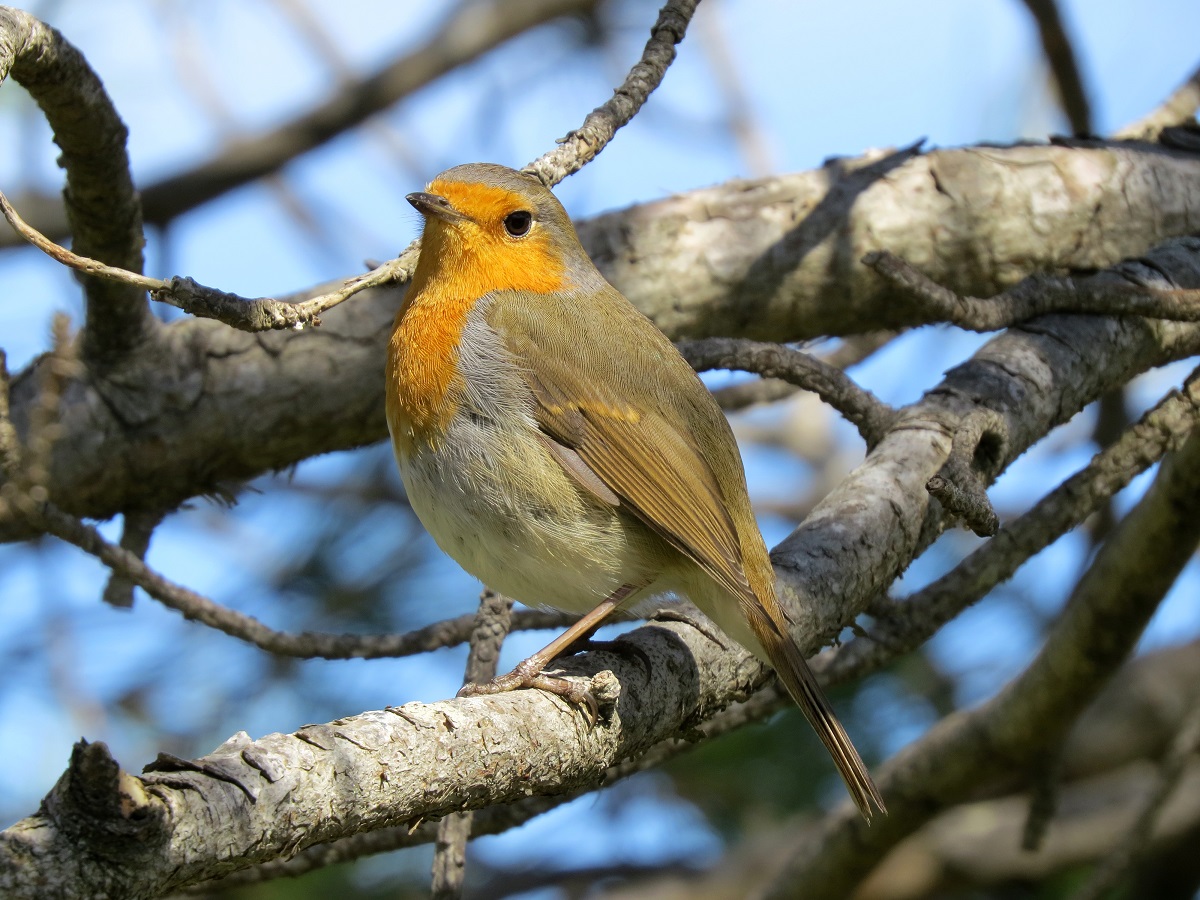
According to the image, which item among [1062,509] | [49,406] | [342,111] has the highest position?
[342,111]

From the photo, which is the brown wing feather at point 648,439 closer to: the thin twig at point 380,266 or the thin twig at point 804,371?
the thin twig at point 804,371

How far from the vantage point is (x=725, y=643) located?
2.95m

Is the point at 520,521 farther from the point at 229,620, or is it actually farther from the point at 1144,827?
the point at 1144,827

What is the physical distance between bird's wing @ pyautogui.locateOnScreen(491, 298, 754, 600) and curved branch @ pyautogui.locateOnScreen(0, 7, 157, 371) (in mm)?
1190

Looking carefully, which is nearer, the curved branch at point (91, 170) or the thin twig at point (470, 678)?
the curved branch at point (91, 170)

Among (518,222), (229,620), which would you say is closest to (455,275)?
(518,222)

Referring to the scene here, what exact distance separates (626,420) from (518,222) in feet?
2.49

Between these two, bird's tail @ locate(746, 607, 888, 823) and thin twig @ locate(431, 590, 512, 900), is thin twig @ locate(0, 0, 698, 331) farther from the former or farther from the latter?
bird's tail @ locate(746, 607, 888, 823)

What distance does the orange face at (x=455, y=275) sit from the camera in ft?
10.3

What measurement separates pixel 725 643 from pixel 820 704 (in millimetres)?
284

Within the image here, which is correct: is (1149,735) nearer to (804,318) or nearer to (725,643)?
(804,318)

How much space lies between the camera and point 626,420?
3.16m

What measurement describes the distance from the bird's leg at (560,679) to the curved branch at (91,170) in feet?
5.28

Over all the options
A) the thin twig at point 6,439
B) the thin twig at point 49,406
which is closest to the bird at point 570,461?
the thin twig at point 6,439
